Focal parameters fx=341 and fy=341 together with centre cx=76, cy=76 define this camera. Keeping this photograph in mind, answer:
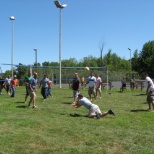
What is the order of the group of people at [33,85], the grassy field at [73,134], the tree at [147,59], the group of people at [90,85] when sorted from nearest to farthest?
the grassy field at [73,134] → the group of people at [33,85] → the group of people at [90,85] → the tree at [147,59]

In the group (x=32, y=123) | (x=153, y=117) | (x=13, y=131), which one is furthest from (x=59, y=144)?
(x=153, y=117)

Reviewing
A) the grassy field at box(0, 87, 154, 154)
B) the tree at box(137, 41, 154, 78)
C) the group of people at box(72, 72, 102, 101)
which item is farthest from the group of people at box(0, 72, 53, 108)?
the tree at box(137, 41, 154, 78)

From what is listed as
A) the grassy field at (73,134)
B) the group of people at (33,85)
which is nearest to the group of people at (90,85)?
the group of people at (33,85)

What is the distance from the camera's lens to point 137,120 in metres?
12.7

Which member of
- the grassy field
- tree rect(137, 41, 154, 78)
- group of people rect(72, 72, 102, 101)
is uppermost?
tree rect(137, 41, 154, 78)

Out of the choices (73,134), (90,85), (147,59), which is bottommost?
(73,134)

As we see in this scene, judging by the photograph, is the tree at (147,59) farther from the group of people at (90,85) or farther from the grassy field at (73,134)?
the grassy field at (73,134)

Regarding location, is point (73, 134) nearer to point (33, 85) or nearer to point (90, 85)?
point (33, 85)

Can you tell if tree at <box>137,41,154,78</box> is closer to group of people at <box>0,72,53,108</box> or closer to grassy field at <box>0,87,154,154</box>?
group of people at <box>0,72,53,108</box>

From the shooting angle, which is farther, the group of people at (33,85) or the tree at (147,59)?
the tree at (147,59)

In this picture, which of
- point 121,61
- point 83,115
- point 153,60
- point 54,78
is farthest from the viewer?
point 121,61

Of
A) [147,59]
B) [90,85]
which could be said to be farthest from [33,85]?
[147,59]

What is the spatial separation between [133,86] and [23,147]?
28220 millimetres

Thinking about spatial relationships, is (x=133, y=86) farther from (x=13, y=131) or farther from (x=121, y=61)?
(x=121, y=61)
